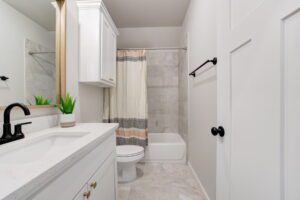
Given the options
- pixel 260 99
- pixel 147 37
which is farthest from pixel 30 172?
pixel 147 37

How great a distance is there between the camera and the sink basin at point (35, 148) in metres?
0.72

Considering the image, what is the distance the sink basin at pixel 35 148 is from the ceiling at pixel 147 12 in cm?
209

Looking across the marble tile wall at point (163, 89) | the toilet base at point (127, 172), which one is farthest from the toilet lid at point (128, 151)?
the marble tile wall at point (163, 89)

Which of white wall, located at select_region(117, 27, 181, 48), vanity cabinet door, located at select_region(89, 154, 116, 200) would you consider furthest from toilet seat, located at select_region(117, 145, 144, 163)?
white wall, located at select_region(117, 27, 181, 48)

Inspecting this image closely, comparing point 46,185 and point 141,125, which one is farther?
point 141,125

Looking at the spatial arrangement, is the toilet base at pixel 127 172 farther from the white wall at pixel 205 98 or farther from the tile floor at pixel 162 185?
the white wall at pixel 205 98

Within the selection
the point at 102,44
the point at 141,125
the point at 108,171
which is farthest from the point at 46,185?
the point at 141,125

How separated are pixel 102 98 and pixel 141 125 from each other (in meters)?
0.76

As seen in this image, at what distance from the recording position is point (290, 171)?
422 millimetres

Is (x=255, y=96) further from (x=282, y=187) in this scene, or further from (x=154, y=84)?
(x=154, y=84)

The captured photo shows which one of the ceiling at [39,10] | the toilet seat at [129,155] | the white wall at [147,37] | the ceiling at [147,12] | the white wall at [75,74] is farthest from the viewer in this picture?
the white wall at [147,37]

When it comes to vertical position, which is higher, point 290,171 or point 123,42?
point 123,42

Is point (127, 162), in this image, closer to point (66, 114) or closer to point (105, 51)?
point (66, 114)

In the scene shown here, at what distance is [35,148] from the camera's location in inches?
34.2
